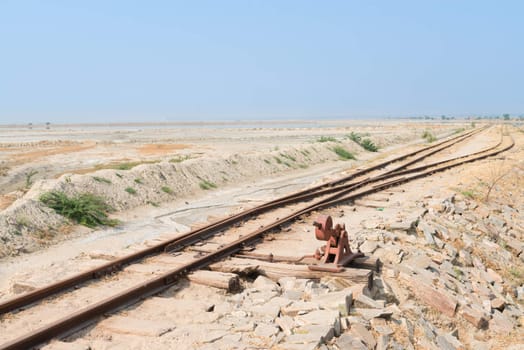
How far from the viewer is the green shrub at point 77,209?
41.9 feet

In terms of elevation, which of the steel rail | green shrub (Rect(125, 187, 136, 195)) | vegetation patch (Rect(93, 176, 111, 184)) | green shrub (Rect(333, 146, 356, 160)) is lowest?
green shrub (Rect(333, 146, 356, 160))

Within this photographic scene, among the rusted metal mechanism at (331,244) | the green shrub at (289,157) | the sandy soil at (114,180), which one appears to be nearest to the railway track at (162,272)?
the rusted metal mechanism at (331,244)

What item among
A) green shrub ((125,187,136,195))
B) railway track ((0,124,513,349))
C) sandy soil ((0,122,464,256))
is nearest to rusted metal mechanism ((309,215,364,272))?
railway track ((0,124,513,349))

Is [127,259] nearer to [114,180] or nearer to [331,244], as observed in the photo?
[331,244]

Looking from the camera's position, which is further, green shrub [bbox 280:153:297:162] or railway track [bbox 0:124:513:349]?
green shrub [bbox 280:153:297:162]

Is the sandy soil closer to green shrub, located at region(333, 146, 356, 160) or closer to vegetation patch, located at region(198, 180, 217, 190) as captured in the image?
vegetation patch, located at region(198, 180, 217, 190)

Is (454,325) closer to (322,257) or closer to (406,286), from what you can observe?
(406,286)

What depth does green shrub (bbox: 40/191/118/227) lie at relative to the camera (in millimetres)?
12766

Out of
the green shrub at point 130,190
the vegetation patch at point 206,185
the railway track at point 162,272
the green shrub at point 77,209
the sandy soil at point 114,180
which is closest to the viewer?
the railway track at point 162,272

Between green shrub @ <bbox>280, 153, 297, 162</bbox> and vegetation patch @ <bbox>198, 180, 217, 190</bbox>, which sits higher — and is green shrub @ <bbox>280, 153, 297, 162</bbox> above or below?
above

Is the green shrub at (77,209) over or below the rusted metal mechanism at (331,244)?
below

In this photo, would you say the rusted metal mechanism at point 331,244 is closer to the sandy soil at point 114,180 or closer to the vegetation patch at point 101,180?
the sandy soil at point 114,180

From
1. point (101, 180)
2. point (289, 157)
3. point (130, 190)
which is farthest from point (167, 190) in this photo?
point (289, 157)

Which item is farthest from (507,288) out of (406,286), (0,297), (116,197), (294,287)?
(116,197)
